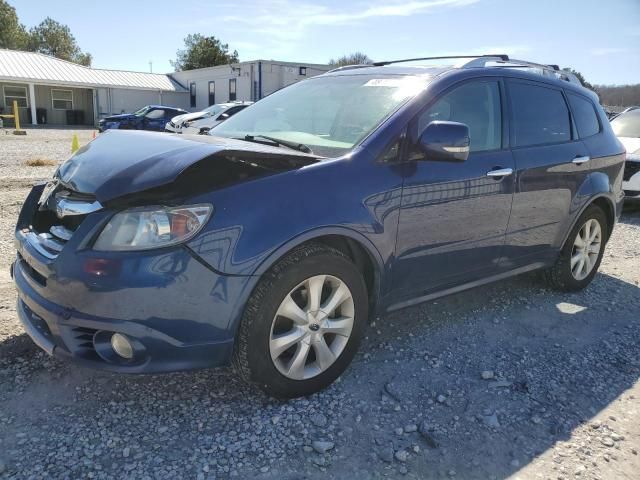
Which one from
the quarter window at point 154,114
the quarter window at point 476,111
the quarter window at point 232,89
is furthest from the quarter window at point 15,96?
the quarter window at point 476,111

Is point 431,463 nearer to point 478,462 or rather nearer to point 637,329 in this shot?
point 478,462

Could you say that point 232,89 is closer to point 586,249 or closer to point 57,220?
point 586,249

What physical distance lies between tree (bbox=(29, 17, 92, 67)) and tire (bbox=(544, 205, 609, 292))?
251ft

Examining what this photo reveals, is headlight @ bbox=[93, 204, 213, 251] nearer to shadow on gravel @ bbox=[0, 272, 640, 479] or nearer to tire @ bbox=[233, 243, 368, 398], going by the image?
tire @ bbox=[233, 243, 368, 398]

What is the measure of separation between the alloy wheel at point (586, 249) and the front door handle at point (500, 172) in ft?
4.64

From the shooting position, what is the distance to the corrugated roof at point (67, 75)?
33.0m

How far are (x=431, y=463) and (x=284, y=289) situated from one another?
1.07 meters

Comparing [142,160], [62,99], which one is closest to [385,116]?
[142,160]

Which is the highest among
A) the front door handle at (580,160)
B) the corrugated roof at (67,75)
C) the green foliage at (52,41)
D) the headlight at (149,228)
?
the green foliage at (52,41)

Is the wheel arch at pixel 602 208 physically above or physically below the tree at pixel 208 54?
below

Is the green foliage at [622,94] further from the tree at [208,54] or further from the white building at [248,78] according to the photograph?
the tree at [208,54]

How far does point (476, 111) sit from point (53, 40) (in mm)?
78571

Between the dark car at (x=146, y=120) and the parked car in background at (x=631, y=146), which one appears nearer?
the parked car in background at (x=631, y=146)

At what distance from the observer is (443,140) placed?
2.97 meters
